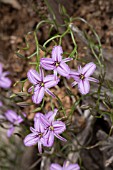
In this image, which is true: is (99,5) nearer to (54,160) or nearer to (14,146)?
(54,160)

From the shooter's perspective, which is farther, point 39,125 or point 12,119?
point 12,119

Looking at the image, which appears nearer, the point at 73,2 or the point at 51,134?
the point at 51,134

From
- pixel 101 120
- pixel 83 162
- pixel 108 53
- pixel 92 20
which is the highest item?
pixel 92 20

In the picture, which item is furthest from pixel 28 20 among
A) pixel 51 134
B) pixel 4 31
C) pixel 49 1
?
pixel 51 134

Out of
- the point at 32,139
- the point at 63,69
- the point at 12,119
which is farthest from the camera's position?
the point at 12,119

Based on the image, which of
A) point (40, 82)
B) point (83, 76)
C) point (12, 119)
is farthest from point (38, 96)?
point (12, 119)

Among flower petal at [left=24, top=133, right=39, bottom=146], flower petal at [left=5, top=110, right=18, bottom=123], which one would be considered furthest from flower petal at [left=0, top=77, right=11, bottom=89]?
flower petal at [left=24, top=133, right=39, bottom=146]

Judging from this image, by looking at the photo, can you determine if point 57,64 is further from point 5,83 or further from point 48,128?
point 5,83

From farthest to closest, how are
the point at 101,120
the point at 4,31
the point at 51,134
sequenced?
Answer: the point at 4,31
the point at 101,120
the point at 51,134
